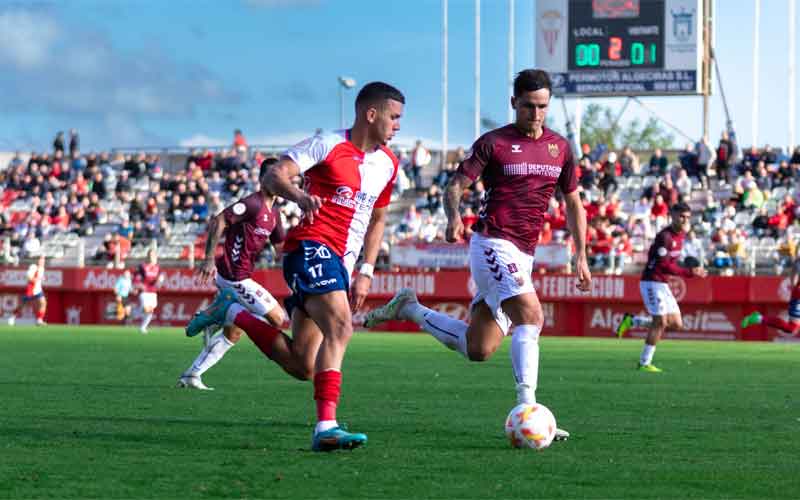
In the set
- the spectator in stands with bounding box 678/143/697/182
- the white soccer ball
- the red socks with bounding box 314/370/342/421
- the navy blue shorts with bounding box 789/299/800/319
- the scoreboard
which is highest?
the scoreboard

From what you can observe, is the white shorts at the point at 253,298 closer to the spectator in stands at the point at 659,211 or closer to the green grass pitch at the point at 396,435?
the green grass pitch at the point at 396,435

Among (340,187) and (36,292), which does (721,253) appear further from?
(340,187)

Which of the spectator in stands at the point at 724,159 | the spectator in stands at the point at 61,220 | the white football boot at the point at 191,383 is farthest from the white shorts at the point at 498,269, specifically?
the spectator in stands at the point at 61,220

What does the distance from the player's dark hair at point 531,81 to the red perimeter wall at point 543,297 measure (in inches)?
1080

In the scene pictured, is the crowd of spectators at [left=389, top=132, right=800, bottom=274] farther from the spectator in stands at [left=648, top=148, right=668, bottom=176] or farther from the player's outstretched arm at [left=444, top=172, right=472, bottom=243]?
the player's outstretched arm at [left=444, top=172, right=472, bottom=243]

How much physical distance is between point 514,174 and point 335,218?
1817mm

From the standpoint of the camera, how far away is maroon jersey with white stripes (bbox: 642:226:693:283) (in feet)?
68.3

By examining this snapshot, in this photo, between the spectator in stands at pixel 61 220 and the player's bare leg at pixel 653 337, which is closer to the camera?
the player's bare leg at pixel 653 337

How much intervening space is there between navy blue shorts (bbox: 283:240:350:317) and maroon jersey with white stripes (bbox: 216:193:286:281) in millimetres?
5881

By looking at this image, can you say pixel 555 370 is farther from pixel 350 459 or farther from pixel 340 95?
pixel 340 95

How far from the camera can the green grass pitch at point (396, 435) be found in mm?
7219

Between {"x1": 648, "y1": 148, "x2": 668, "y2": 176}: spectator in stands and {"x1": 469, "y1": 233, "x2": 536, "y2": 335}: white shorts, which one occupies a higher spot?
{"x1": 648, "y1": 148, "x2": 668, "y2": 176}: spectator in stands

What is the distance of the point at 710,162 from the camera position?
4238 cm

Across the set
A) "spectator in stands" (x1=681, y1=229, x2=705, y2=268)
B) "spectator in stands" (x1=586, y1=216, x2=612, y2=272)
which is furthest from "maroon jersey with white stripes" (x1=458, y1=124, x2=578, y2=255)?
"spectator in stands" (x1=586, y1=216, x2=612, y2=272)
